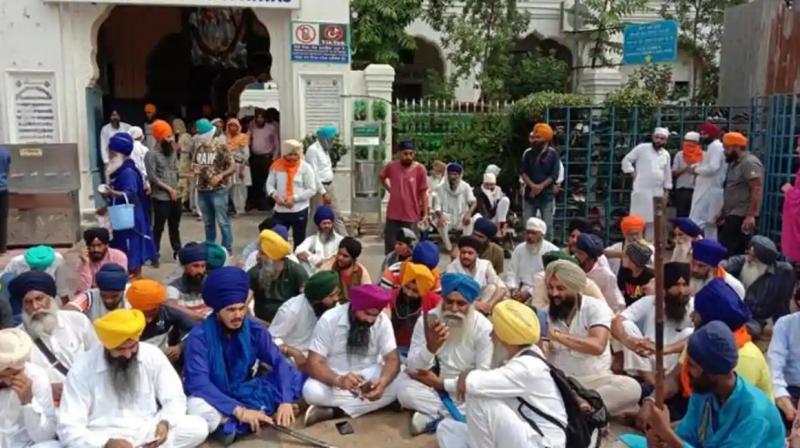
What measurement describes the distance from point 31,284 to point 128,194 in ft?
11.0

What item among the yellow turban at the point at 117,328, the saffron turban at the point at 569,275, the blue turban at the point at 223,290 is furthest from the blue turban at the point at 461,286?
the yellow turban at the point at 117,328

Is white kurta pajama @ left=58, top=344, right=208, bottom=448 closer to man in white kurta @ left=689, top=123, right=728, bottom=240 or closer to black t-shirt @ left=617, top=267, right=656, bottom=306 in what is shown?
black t-shirt @ left=617, top=267, right=656, bottom=306

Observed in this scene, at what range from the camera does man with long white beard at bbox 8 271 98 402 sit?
14.5 ft

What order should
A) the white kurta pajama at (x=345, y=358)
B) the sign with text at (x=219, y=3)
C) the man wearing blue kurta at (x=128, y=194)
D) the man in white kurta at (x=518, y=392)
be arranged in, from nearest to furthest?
the man in white kurta at (x=518, y=392), the white kurta pajama at (x=345, y=358), the man wearing blue kurta at (x=128, y=194), the sign with text at (x=219, y=3)

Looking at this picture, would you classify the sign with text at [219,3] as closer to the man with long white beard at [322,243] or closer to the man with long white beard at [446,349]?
the man with long white beard at [322,243]

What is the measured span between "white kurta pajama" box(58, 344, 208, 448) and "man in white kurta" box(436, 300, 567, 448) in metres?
1.66

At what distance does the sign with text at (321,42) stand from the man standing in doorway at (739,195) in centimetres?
534

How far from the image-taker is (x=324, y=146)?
9789 mm

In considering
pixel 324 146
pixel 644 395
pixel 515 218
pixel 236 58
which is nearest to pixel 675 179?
pixel 515 218

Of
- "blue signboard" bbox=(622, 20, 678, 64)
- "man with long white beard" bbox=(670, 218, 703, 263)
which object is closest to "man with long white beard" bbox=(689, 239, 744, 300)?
"man with long white beard" bbox=(670, 218, 703, 263)

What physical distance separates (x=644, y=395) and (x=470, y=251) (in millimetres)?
1876

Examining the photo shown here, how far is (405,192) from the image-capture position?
8242 millimetres

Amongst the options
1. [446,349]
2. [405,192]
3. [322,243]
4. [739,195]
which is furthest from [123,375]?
[739,195]

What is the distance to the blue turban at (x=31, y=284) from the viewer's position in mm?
4562
